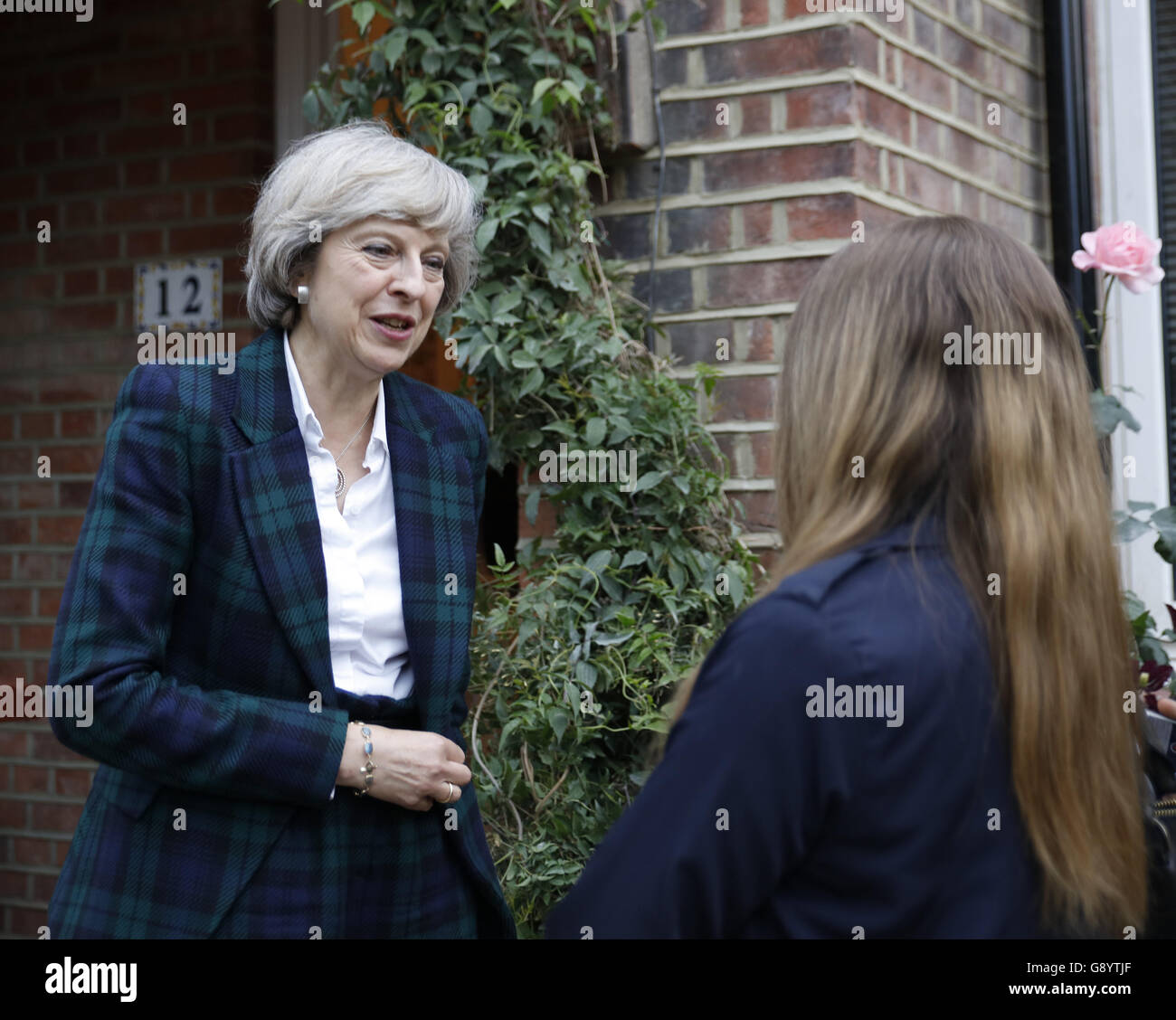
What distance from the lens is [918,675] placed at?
3.55 ft

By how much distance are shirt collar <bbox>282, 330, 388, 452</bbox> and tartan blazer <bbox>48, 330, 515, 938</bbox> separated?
24 millimetres

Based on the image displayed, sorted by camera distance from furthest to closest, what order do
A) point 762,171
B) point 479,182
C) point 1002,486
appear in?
point 762,171
point 479,182
point 1002,486

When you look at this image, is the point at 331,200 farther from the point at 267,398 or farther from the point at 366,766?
the point at 366,766

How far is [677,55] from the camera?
113 inches

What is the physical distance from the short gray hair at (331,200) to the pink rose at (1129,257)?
4.49 feet

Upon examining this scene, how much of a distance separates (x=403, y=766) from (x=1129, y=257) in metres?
1.79

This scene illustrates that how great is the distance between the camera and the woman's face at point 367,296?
195 cm

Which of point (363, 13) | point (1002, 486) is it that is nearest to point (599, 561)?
point (363, 13)

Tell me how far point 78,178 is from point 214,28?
0.64 meters

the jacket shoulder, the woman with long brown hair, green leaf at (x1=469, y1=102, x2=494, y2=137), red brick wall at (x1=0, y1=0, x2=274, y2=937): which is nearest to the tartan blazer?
the jacket shoulder

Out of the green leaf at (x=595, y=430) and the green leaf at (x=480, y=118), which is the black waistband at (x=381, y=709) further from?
the green leaf at (x=480, y=118)

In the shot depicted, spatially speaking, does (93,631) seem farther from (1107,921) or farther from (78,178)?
(78,178)

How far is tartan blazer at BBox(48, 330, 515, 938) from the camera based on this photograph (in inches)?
67.0
